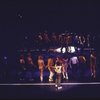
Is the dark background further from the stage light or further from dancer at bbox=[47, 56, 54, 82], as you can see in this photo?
dancer at bbox=[47, 56, 54, 82]

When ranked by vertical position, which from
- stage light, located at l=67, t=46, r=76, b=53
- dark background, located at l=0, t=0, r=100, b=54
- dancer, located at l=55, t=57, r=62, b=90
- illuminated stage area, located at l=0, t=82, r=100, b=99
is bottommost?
illuminated stage area, located at l=0, t=82, r=100, b=99

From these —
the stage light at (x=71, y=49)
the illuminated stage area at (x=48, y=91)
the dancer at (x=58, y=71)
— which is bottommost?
the illuminated stage area at (x=48, y=91)

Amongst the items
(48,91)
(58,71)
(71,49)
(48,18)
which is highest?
(48,18)

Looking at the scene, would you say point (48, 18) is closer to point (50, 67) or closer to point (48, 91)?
point (50, 67)

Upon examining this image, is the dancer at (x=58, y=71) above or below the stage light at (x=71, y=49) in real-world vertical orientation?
below

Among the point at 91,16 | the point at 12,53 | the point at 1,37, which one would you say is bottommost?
the point at 12,53

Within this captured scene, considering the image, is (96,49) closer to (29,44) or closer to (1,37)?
(29,44)

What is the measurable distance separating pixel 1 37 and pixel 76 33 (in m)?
1.15

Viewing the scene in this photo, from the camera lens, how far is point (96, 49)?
366 cm

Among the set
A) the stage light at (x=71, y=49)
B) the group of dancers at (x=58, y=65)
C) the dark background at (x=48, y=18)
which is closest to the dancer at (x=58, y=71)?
the group of dancers at (x=58, y=65)

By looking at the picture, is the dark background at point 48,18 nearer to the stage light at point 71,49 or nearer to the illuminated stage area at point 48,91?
the stage light at point 71,49

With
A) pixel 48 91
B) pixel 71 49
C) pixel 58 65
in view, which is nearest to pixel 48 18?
pixel 71 49

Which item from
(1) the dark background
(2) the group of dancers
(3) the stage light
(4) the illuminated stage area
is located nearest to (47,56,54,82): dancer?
(2) the group of dancers

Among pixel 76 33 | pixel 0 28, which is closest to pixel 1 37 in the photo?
pixel 0 28
